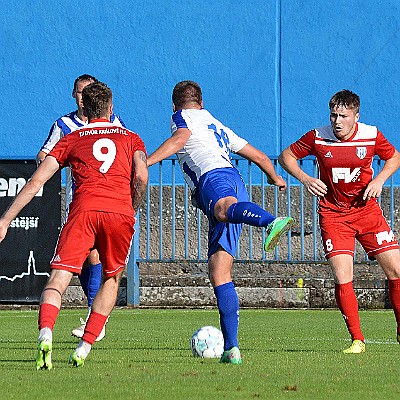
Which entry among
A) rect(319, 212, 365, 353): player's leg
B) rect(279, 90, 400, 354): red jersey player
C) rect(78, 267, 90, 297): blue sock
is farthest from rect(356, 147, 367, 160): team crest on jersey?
rect(78, 267, 90, 297): blue sock

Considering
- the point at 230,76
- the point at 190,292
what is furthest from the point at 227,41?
the point at 190,292

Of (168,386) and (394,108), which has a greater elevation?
(394,108)

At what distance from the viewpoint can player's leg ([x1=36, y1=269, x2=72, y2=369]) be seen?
23.6 ft

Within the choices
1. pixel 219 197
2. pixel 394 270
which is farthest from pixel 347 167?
pixel 219 197

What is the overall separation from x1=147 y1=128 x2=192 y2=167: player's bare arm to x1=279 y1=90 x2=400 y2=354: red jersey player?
1306 mm

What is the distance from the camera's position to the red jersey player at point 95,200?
7520 millimetres

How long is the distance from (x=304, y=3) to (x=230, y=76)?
1364mm

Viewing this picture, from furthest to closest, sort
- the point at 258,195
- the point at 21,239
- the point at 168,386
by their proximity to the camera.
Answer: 1. the point at 258,195
2. the point at 21,239
3. the point at 168,386

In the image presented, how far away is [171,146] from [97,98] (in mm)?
814

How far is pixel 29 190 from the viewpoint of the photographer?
7.57 metres

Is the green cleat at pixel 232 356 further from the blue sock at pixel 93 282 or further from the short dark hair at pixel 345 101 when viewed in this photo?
the blue sock at pixel 93 282

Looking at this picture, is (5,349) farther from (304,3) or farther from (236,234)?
(304,3)

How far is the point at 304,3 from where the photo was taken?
1664 cm

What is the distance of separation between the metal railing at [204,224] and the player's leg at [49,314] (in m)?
8.44
